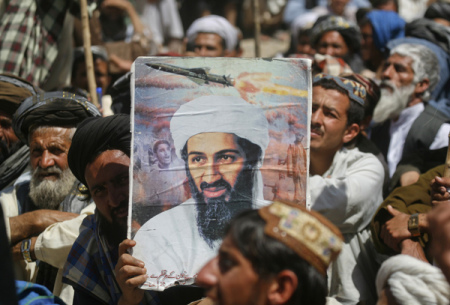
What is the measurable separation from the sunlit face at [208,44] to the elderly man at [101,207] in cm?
300

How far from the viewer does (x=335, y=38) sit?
6168 millimetres

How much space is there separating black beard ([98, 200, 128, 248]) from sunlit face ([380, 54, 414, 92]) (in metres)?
2.61

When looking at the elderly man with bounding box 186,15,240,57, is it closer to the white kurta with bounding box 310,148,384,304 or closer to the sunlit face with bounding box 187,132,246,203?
the white kurta with bounding box 310,148,384,304

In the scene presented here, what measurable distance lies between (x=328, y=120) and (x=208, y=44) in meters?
2.55

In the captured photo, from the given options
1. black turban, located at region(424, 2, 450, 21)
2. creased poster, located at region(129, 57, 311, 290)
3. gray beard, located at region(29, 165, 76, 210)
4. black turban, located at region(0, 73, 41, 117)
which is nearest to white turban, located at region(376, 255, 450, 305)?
creased poster, located at region(129, 57, 311, 290)

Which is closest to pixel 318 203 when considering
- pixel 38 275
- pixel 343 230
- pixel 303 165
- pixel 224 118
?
pixel 343 230

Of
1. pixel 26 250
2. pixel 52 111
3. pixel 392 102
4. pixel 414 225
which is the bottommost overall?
pixel 26 250

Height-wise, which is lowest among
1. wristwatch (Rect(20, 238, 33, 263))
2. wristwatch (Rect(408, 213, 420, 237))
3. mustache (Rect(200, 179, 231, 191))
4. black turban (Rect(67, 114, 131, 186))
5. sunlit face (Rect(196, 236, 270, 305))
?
wristwatch (Rect(20, 238, 33, 263))

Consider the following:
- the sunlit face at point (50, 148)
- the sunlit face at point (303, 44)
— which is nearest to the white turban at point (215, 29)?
the sunlit face at point (303, 44)

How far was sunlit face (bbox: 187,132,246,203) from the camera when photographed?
10.3 feet

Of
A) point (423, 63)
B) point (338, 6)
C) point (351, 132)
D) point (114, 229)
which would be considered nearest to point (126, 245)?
point (114, 229)

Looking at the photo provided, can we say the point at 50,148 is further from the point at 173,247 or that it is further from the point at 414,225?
the point at 414,225

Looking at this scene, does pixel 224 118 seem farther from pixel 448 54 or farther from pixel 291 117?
pixel 448 54

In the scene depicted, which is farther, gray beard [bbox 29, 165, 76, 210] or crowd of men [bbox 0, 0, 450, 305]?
gray beard [bbox 29, 165, 76, 210]
